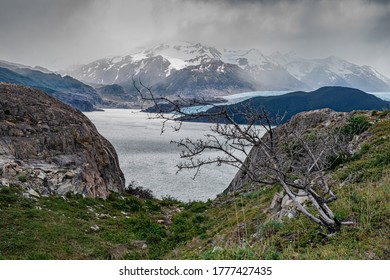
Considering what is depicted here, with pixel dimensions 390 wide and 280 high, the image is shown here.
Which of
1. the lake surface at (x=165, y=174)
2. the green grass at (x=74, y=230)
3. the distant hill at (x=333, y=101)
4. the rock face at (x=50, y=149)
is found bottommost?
the lake surface at (x=165, y=174)

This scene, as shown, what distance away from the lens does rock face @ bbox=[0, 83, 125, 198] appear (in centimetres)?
1352

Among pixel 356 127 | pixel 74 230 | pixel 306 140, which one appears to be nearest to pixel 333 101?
pixel 356 127

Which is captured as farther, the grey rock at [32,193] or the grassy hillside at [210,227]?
the grey rock at [32,193]

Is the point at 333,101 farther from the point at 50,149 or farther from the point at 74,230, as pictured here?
the point at 74,230

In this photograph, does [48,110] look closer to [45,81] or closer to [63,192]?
[63,192]

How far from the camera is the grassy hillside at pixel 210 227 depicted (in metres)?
4.16

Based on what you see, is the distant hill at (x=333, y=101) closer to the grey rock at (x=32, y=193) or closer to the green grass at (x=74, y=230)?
the green grass at (x=74, y=230)

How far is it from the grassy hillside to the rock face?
41.9 inches

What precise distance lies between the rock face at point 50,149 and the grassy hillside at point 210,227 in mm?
1064

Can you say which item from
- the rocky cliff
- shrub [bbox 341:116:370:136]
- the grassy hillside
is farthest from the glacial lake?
the grassy hillside

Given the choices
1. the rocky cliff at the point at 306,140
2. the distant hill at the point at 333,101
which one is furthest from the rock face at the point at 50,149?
the distant hill at the point at 333,101

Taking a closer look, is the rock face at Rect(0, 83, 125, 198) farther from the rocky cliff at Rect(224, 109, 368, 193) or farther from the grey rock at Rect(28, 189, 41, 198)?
the rocky cliff at Rect(224, 109, 368, 193)

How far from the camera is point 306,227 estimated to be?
4.98m

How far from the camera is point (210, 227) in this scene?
36.1 feet
